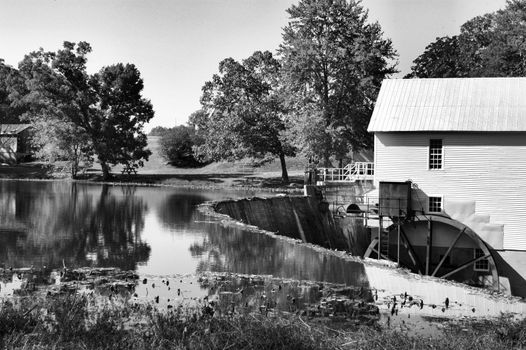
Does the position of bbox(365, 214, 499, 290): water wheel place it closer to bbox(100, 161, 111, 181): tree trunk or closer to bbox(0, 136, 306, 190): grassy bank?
bbox(0, 136, 306, 190): grassy bank

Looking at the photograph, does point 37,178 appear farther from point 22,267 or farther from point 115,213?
point 22,267

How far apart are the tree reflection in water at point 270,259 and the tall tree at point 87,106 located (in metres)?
49.2

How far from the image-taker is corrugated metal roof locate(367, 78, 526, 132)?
32.0 meters

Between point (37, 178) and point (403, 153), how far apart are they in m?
55.9

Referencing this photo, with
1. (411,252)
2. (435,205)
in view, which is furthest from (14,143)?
(435,205)

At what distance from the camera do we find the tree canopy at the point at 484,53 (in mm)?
59938


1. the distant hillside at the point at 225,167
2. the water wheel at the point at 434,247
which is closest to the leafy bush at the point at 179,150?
the distant hillside at the point at 225,167

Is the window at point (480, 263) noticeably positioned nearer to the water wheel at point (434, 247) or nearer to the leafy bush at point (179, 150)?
the water wheel at point (434, 247)

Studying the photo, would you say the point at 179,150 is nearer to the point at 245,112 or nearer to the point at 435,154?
the point at 245,112


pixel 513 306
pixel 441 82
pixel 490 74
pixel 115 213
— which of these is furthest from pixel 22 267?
pixel 490 74

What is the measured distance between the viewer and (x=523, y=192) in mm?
31328

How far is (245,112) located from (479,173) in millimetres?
36890

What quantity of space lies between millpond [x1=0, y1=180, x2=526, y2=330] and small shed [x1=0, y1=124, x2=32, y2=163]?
6025cm

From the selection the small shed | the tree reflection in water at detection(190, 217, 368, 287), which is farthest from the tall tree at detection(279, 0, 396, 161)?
the small shed
